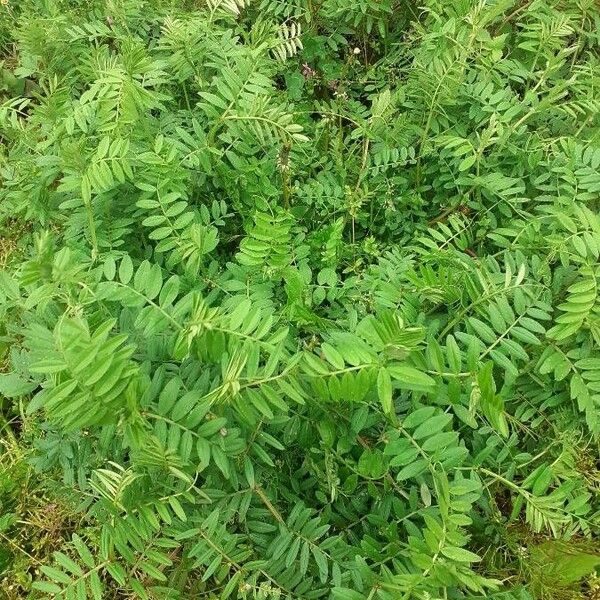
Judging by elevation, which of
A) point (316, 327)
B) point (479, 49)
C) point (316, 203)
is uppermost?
point (479, 49)

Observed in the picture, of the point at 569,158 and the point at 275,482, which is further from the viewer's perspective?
the point at 569,158

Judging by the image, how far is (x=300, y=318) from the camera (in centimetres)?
191

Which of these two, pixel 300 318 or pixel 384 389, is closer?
pixel 384 389

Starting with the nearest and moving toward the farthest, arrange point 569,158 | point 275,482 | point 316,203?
point 275,482 < point 569,158 < point 316,203

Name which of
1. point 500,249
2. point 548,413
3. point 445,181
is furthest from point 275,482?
point 445,181

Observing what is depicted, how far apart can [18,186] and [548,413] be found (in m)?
1.89

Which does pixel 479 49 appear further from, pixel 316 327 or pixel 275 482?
pixel 275 482

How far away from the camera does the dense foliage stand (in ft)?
5.01

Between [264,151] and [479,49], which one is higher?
[479,49]

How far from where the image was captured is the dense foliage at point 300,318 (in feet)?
5.01

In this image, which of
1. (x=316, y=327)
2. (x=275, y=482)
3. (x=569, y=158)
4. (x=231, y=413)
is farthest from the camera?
(x=569, y=158)

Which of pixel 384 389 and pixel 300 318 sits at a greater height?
pixel 384 389

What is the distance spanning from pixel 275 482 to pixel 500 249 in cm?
111

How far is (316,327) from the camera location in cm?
199
